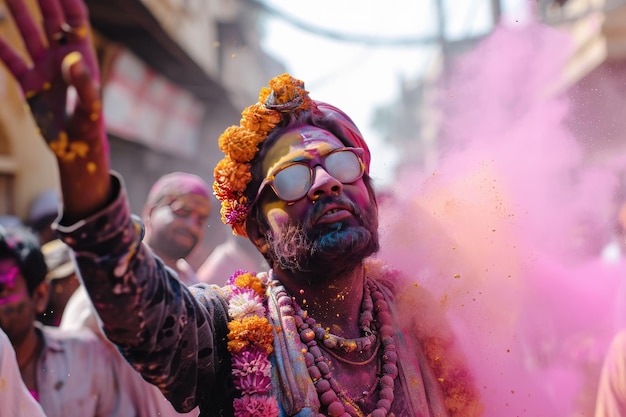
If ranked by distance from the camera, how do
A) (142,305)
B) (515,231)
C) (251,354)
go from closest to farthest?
(142,305)
(251,354)
(515,231)

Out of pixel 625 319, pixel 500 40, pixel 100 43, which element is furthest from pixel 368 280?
pixel 100 43

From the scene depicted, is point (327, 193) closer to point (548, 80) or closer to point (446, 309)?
point (446, 309)

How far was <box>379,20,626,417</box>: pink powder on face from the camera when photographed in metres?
2.68

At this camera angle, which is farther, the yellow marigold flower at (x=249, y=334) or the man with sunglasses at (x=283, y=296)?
the yellow marigold flower at (x=249, y=334)

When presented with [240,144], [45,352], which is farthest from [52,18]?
[45,352]

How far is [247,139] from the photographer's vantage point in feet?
7.96

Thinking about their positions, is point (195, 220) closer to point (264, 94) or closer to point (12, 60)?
point (264, 94)

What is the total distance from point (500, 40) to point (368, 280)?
2.07m

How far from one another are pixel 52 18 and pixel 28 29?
0.05m

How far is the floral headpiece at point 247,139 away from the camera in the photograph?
2434mm

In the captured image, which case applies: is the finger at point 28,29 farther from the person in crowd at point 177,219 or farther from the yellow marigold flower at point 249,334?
the person in crowd at point 177,219

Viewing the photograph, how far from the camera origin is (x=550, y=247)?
3598 millimetres

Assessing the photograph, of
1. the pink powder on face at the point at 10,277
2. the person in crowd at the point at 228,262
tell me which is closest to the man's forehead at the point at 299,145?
the pink powder on face at the point at 10,277

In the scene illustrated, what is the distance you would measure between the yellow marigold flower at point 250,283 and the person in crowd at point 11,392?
0.78 meters
